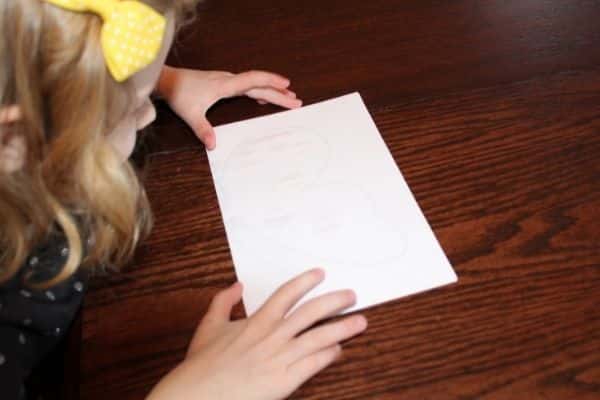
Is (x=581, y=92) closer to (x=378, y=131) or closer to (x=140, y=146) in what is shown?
(x=378, y=131)

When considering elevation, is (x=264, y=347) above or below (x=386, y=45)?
below

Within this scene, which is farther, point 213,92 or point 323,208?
point 213,92

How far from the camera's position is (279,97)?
0.79 metres

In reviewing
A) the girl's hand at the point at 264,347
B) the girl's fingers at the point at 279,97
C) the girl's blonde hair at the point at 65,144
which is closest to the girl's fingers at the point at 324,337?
A: the girl's hand at the point at 264,347

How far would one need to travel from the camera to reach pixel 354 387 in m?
0.53

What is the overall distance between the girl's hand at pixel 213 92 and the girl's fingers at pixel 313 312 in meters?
0.28

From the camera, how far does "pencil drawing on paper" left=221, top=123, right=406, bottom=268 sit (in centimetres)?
62

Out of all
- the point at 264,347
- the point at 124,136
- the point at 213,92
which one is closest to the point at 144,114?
the point at 124,136

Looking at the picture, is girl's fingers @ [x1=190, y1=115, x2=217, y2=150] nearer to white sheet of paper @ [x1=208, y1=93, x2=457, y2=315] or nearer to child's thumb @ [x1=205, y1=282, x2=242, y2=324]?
white sheet of paper @ [x1=208, y1=93, x2=457, y2=315]

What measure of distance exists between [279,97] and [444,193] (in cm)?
26

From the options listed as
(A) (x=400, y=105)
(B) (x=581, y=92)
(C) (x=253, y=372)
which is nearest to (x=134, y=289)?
(C) (x=253, y=372)

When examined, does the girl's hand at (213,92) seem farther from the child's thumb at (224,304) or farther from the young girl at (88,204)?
the child's thumb at (224,304)

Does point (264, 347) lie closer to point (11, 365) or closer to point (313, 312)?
point (313, 312)

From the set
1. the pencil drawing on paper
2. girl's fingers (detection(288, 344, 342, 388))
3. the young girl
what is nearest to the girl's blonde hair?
the young girl
